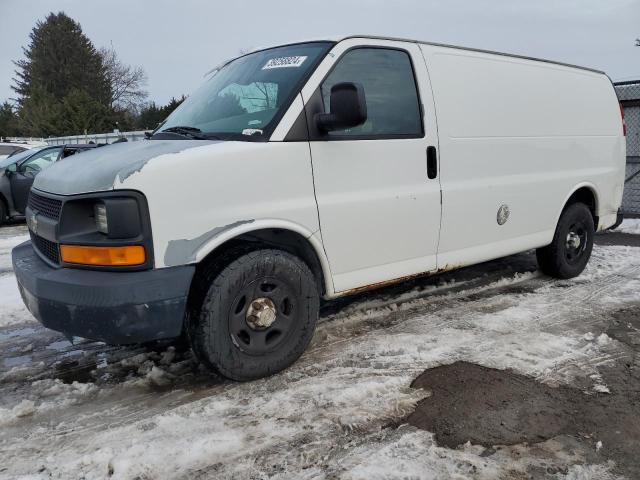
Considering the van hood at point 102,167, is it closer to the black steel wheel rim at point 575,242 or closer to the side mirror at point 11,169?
the black steel wheel rim at point 575,242

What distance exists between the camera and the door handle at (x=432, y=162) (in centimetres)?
368

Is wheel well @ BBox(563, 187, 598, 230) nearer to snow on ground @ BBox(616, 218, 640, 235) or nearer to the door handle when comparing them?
the door handle

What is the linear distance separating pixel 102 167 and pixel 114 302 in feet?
2.36

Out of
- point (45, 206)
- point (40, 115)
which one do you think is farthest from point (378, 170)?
point (40, 115)

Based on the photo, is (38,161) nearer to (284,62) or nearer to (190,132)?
(190,132)

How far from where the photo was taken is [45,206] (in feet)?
9.76

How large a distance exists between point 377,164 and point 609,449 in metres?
2.01

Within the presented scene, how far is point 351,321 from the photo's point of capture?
4059 millimetres

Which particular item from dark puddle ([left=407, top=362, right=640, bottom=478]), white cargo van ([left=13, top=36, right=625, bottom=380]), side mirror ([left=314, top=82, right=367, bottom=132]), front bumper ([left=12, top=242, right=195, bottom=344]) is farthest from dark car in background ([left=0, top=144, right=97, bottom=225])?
dark puddle ([left=407, top=362, right=640, bottom=478])

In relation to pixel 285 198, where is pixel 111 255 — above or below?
below

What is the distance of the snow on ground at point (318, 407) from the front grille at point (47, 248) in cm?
78

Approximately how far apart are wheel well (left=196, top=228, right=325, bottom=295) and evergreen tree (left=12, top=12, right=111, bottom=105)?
186 feet

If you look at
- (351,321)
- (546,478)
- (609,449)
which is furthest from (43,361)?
(609,449)

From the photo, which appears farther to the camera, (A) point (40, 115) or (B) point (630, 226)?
(A) point (40, 115)
